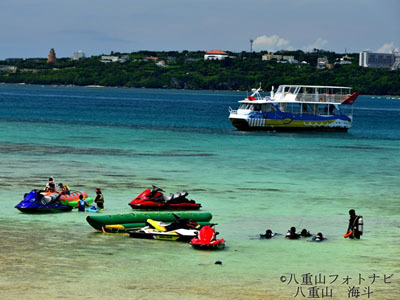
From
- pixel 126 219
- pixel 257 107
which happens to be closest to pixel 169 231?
pixel 126 219

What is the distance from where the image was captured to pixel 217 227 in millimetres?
32875

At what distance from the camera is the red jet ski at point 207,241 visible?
27953 mm

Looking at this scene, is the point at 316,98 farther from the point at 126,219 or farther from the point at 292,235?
the point at 126,219

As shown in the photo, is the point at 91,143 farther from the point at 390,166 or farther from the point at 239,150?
the point at 390,166

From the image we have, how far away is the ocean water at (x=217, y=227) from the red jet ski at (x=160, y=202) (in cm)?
96

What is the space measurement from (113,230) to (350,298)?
11.3 m

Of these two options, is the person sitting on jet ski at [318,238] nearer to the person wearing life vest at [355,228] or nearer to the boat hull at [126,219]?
the person wearing life vest at [355,228]

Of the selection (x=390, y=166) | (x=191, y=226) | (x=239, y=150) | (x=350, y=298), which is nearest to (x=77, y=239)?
(x=191, y=226)

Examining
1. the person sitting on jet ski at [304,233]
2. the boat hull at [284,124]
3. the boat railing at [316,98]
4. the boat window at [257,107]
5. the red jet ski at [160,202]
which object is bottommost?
the boat hull at [284,124]

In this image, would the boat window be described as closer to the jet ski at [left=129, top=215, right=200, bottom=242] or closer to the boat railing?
the boat railing

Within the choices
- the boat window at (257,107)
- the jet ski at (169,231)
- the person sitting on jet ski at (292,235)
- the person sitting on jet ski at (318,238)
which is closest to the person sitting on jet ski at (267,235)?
the person sitting on jet ski at (292,235)

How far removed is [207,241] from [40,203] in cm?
992

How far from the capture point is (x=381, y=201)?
139ft

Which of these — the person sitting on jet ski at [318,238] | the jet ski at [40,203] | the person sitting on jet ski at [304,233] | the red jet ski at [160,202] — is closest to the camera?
the person sitting on jet ski at [318,238]
